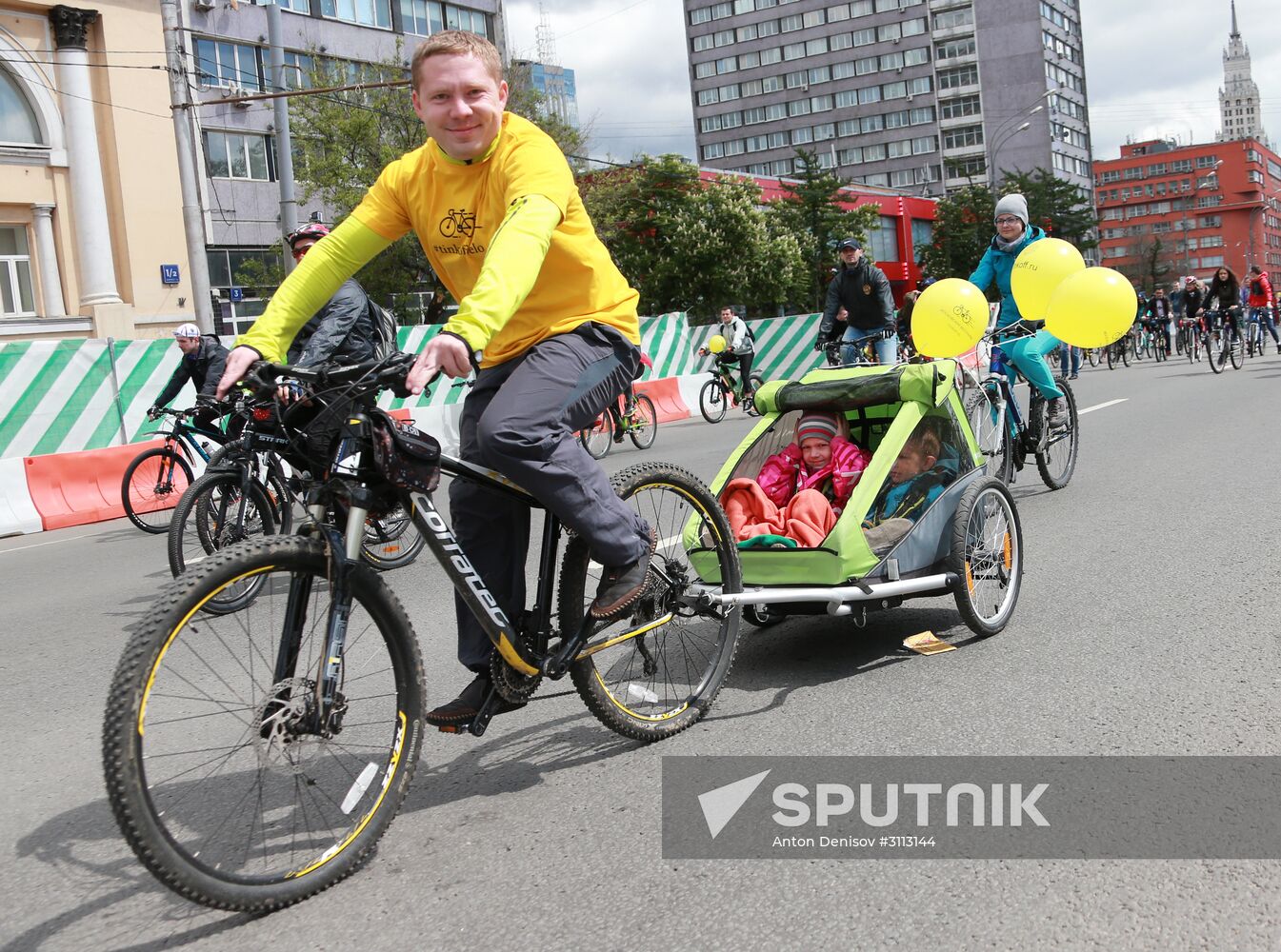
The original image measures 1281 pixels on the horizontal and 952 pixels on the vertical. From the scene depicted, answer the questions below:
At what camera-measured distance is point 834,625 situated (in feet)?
18.0

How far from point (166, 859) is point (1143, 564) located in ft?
16.3

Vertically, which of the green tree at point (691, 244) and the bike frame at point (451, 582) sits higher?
the green tree at point (691, 244)

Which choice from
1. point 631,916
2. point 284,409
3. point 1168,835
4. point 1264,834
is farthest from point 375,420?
point 1264,834

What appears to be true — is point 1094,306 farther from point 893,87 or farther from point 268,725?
point 893,87

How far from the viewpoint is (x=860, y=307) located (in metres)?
13.8

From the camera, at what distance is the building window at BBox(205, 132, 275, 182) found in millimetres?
44250

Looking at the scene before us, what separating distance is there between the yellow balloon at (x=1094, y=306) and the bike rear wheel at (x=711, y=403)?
511 inches

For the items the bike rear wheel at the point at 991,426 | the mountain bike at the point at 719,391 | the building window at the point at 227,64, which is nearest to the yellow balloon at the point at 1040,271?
the bike rear wheel at the point at 991,426

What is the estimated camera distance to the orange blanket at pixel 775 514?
15.6 feet

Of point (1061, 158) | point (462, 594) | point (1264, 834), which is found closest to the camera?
point (1264, 834)

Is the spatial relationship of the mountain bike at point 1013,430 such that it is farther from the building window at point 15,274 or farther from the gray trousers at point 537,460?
the building window at point 15,274

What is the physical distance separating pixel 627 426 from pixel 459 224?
1212 cm

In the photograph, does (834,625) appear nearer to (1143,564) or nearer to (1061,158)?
(1143,564)

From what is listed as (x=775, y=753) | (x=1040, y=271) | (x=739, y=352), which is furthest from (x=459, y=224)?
(x=739, y=352)
